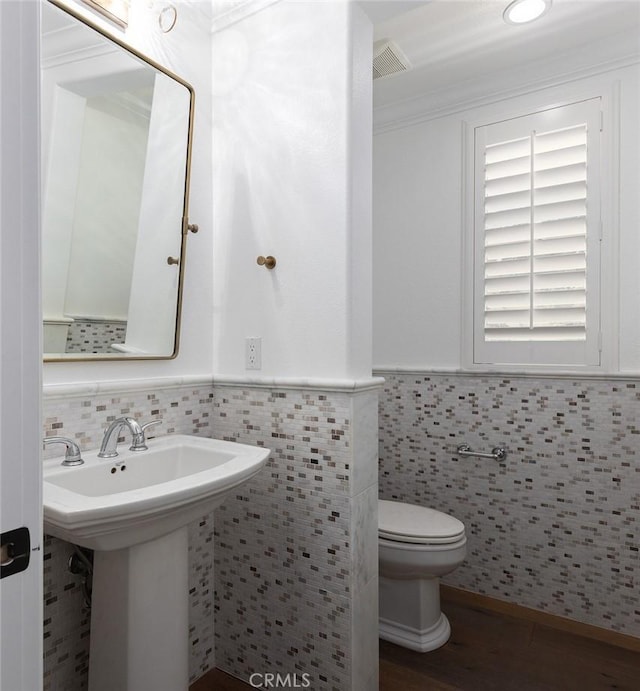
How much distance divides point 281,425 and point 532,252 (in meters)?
1.44

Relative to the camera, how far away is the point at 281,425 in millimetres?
1586

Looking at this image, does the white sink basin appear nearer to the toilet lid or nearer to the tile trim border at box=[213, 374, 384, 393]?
the tile trim border at box=[213, 374, 384, 393]

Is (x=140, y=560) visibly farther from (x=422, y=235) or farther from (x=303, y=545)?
(x=422, y=235)

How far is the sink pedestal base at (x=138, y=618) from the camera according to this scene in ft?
3.73

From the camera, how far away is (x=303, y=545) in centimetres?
152

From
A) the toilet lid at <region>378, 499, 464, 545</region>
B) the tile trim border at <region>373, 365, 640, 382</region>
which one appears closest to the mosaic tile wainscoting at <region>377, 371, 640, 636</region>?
the tile trim border at <region>373, 365, 640, 382</region>

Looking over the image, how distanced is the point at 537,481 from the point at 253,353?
56.6 inches

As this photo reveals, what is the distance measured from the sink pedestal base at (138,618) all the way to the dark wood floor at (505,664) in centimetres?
56

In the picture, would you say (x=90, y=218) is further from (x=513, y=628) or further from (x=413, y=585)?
(x=513, y=628)

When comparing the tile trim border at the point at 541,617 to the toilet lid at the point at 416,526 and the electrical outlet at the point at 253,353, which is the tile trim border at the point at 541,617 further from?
the electrical outlet at the point at 253,353

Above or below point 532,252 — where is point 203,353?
below

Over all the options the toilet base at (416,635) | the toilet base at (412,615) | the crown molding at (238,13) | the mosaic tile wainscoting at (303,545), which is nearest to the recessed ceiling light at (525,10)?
the crown molding at (238,13)

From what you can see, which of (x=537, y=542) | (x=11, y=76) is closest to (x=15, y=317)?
(x=11, y=76)

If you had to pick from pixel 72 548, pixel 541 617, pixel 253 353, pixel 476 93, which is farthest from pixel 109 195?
pixel 541 617
